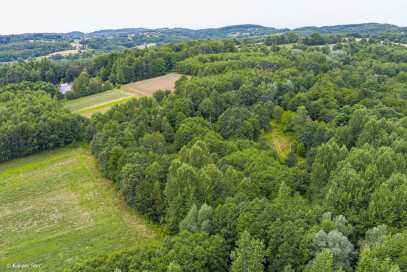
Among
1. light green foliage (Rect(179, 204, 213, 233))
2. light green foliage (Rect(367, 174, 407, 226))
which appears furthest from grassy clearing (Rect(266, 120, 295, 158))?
light green foliage (Rect(179, 204, 213, 233))

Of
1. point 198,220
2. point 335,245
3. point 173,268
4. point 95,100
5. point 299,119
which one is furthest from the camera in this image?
point 95,100

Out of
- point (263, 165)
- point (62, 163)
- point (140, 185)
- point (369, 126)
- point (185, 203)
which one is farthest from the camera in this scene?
point (62, 163)

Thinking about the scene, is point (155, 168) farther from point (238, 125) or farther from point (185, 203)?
point (238, 125)

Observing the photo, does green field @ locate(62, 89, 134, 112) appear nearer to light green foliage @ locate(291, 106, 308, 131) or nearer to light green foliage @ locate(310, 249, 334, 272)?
light green foliage @ locate(291, 106, 308, 131)

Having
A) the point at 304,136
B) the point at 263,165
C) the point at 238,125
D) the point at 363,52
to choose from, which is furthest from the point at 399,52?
the point at 263,165

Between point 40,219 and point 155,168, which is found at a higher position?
point 155,168

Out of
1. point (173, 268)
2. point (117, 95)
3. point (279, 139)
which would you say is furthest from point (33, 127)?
point (279, 139)

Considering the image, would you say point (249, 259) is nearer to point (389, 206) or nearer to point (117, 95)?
point (389, 206)

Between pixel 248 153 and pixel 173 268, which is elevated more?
pixel 173 268
